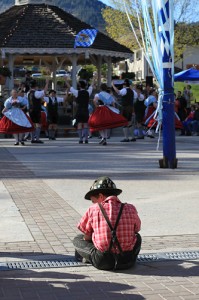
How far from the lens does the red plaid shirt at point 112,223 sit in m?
6.32

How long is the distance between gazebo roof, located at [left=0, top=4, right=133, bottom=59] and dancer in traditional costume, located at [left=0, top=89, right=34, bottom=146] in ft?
26.9

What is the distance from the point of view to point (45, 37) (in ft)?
93.9

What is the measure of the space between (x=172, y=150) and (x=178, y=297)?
8.08 m

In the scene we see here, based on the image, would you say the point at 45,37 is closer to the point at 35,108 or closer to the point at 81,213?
the point at 35,108

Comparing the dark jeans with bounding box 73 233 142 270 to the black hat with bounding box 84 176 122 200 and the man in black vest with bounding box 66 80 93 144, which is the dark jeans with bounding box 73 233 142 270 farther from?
the man in black vest with bounding box 66 80 93 144

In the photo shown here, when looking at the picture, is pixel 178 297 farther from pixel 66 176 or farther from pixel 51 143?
pixel 51 143

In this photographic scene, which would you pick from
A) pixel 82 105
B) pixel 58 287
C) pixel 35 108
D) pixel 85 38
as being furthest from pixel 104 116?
pixel 58 287

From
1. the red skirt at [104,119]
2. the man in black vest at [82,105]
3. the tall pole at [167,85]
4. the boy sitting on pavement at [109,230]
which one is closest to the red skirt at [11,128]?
the man in black vest at [82,105]

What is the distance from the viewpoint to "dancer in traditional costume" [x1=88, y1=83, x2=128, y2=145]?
1978 cm

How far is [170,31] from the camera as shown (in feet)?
41.9

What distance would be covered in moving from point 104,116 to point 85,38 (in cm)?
871

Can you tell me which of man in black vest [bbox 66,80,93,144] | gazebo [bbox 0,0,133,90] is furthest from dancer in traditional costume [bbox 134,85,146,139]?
gazebo [bbox 0,0,133,90]

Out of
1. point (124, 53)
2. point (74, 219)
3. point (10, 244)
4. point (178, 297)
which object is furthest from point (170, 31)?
point (124, 53)

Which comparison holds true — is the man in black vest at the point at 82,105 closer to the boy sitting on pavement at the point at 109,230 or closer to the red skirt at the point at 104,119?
the red skirt at the point at 104,119
